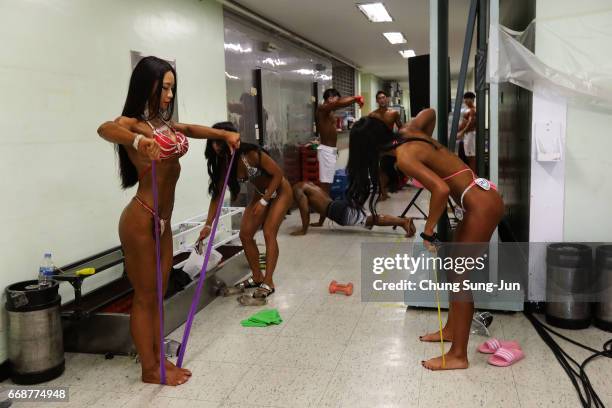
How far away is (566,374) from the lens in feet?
9.35

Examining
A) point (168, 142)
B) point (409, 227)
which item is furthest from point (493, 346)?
point (409, 227)

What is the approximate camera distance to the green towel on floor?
374 cm

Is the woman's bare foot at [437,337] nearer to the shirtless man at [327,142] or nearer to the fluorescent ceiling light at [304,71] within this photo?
the shirtless man at [327,142]

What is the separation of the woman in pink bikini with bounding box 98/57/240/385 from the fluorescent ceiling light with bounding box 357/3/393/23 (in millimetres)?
4606

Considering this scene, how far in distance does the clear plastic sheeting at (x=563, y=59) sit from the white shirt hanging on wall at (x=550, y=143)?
202 millimetres

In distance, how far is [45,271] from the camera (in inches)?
128

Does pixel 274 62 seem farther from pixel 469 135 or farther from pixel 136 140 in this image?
pixel 136 140

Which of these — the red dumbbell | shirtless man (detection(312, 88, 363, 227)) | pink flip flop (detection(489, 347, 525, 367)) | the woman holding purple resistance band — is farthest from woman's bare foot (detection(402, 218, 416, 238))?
pink flip flop (detection(489, 347, 525, 367))

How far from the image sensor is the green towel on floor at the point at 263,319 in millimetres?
3740

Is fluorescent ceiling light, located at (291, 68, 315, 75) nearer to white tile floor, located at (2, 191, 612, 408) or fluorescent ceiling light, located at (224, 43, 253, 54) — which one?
fluorescent ceiling light, located at (224, 43, 253, 54)

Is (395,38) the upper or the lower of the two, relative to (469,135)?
upper

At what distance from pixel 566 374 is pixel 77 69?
11.9 feet

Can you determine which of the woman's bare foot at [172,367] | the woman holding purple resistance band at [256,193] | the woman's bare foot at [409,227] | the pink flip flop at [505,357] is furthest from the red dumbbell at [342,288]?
the woman's bare foot at [409,227]

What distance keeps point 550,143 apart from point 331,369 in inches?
82.8
